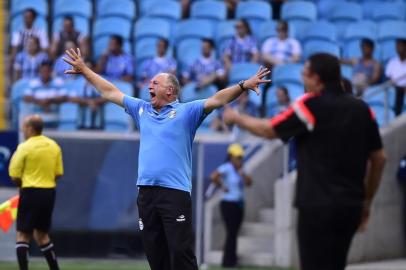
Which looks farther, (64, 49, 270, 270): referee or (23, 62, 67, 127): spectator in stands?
(23, 62, 67, 127): spectator in stands

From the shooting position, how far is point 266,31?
1905 centimetres

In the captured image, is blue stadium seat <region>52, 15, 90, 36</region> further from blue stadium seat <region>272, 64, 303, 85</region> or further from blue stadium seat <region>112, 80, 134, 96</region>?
blue stadium seat <region>272, 64, 303, 85</region>

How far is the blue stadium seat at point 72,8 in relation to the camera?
19.3 metres

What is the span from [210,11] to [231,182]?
4987mm

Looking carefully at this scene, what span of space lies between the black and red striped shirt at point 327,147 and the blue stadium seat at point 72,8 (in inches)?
513

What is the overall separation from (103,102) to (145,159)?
7.76 m

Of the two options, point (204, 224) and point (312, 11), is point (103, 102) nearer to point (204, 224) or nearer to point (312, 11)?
point (204, 224)

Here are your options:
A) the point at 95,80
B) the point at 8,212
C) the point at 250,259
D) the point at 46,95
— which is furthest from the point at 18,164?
the point at 250,259

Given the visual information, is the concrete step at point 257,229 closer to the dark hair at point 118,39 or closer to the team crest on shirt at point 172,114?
the dark hair at point 118,39

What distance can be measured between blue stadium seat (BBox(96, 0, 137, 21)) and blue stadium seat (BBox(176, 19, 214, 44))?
0.97 meters

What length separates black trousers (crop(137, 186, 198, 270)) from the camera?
8859mm

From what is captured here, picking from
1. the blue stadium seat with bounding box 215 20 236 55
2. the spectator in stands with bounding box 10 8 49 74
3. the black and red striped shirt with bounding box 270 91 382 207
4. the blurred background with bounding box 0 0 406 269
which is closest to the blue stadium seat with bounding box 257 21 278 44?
the blurred background with bounding box 0 0 406 269

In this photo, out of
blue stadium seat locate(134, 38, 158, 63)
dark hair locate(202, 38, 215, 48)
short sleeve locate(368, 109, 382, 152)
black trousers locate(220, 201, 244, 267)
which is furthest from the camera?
blue stadium seat locate(134, 38, 158, 63)

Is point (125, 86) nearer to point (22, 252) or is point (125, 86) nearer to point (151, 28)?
point (151, 28)
